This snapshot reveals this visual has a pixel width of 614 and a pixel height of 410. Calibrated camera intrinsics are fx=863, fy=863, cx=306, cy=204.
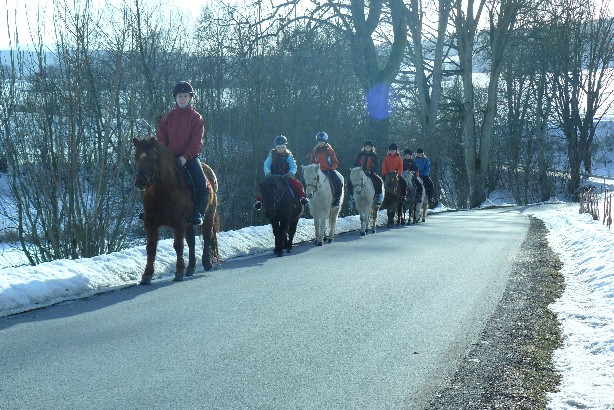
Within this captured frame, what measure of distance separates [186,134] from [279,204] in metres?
4.59

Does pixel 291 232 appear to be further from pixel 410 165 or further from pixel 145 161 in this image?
pixel 410 165

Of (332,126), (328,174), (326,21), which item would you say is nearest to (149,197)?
(328,174)

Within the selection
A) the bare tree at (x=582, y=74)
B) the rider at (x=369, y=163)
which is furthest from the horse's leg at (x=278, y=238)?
the bare tree at (x=582, y=74)

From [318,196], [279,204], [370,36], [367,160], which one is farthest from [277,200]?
[370,36]

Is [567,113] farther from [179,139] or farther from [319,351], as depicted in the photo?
[319,351]

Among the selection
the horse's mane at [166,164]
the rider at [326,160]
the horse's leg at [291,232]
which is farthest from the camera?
the rider at [326,160]

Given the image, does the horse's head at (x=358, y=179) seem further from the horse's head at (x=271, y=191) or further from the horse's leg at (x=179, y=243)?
the horse's leg at (x=179, y=243)

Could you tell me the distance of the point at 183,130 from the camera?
11.5 metres

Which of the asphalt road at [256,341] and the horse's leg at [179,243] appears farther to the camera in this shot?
the horse's leg at [179,243]

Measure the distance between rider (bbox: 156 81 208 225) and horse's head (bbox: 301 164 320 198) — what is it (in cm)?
585

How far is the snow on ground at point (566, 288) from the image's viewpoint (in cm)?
611

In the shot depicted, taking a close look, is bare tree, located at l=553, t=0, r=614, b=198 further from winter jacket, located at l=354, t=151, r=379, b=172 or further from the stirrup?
the stirrup

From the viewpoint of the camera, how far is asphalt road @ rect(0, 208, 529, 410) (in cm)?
550

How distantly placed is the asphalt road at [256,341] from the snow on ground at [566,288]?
57 centimetres
